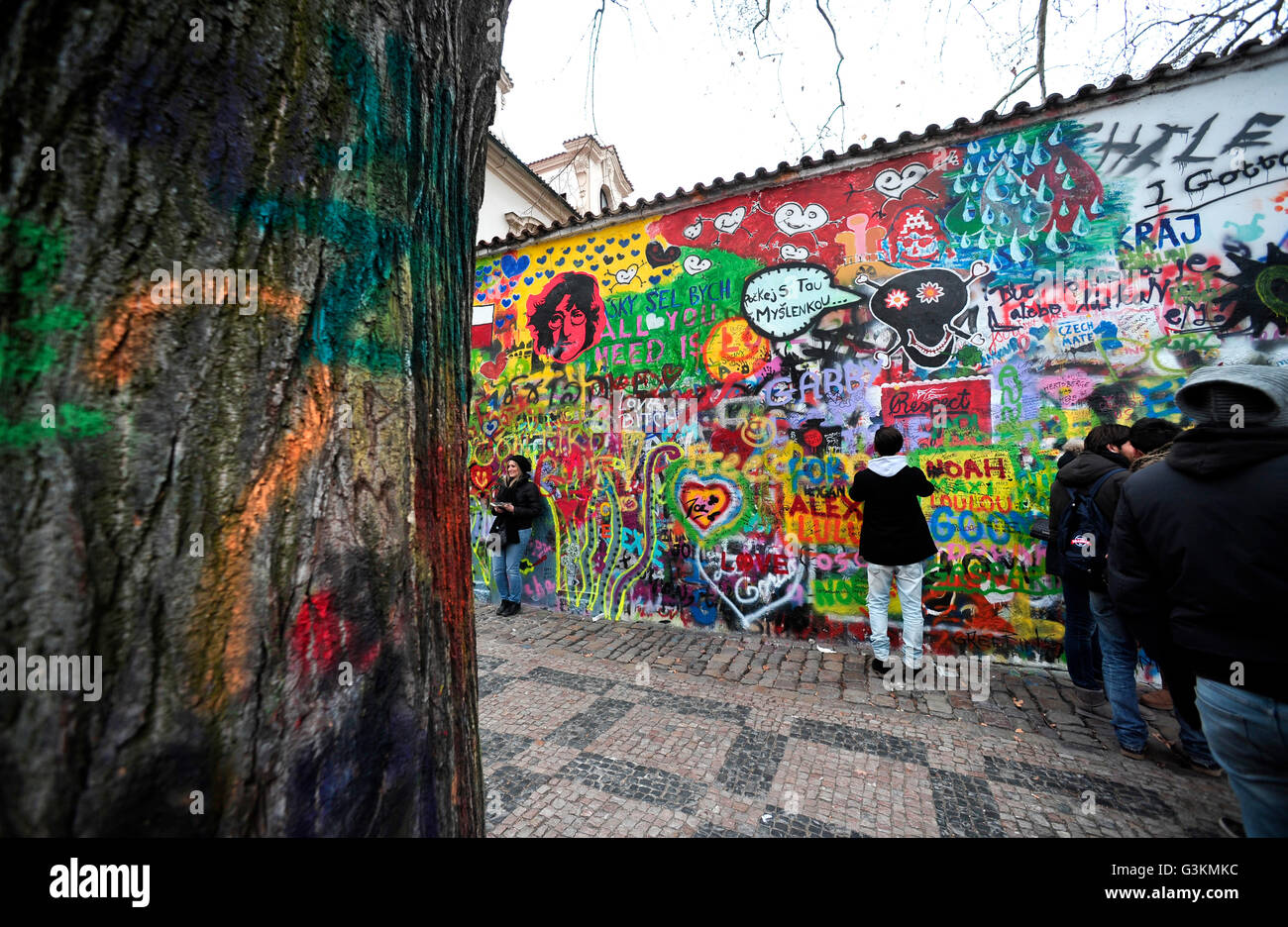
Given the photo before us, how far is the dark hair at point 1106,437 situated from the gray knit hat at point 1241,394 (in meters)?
1.92

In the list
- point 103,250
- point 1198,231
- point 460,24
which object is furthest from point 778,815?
point 1198,231

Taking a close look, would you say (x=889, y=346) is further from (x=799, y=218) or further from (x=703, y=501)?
(x=703, y=501)

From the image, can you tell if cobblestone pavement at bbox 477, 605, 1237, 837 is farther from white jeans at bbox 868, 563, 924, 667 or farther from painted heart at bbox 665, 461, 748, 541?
painted heart at bbox 665, 461, 748, 541

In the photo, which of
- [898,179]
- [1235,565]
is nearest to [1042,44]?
[898,179]

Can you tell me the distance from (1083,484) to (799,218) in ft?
11.5

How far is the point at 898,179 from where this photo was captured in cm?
515

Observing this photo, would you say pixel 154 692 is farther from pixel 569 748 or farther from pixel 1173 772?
pixel 1173 772

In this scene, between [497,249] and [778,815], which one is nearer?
[778,815]

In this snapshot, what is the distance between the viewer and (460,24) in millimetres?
1364

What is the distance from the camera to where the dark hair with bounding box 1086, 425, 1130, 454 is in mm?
3703

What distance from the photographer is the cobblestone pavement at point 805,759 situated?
2.66m

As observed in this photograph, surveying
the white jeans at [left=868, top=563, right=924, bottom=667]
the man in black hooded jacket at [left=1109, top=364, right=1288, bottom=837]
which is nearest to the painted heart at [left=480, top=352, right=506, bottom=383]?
the white jeans at [left=868, top=563, right=924, bottom=667]

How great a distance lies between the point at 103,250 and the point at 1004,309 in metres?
5.64

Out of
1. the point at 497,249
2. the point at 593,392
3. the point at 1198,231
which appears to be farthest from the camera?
the point at 497,249
